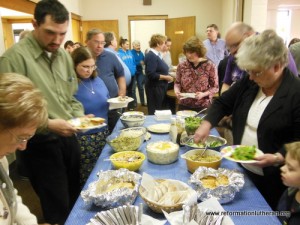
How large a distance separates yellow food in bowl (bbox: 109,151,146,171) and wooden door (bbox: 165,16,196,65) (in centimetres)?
541

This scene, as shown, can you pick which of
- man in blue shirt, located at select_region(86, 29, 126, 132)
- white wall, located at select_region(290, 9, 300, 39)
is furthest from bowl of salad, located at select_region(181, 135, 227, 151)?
white wall, located at select_region(290, 9, 300, 39)

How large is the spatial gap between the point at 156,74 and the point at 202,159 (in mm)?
2701

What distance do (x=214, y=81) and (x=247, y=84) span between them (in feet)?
4.51

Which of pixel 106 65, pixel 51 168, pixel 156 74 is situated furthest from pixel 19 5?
pixel 51 168

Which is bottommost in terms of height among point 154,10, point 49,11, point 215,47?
point 215,47

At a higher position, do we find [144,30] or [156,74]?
[144,30]

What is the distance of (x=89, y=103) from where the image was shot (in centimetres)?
232

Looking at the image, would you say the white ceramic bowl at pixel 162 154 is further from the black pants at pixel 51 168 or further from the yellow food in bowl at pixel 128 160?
the black pants at pixel 51 168

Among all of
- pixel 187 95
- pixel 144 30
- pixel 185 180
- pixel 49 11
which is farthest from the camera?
pixel 144 30

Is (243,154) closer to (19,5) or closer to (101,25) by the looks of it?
(19,5)

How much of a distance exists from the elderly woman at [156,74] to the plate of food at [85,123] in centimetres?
230

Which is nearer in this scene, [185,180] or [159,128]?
[185,180]

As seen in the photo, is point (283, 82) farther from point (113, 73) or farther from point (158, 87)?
point (158, 87)

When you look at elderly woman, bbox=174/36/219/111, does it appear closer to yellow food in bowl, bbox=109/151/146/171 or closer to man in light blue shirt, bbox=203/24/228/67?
yellow food in bowl, bbox=109/151/146/171
